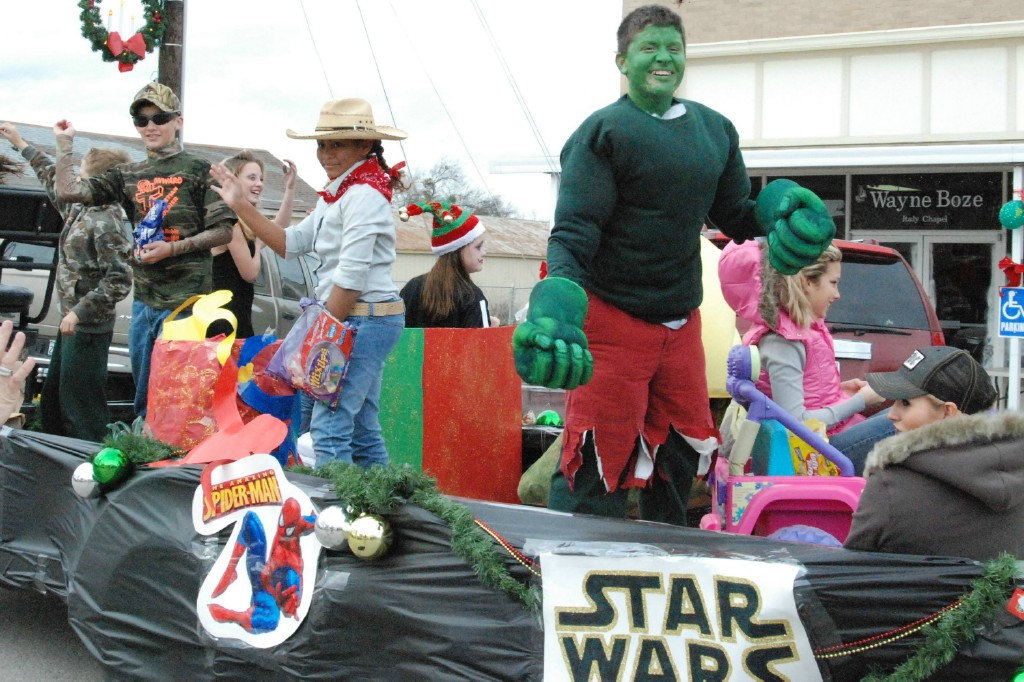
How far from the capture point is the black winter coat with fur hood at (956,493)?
2410mm

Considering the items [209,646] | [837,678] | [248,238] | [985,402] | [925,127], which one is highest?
[925,127]

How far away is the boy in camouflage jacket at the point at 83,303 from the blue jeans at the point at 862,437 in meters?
3.20

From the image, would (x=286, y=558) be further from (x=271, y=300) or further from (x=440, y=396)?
(x=271, y=300)

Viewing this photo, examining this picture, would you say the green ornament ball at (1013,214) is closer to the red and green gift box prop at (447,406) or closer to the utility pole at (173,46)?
the utility pole at (173,46)

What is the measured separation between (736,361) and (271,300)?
6.85 meters

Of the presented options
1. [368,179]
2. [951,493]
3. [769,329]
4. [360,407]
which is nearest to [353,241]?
[368,179]

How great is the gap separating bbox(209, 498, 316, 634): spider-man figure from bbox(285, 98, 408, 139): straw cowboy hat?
1.55 metres

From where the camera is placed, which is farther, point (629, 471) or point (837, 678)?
point (629, 471)

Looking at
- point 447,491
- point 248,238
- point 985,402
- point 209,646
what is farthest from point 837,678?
point 248,238

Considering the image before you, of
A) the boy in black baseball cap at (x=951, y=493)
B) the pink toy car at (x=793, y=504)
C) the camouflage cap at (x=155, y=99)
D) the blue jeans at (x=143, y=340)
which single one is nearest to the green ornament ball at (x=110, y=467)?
the blue jeans at (x=143, y=340)

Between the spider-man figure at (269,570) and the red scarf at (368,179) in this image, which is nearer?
the spider-man figure at (269,570)

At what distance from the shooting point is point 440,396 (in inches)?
180

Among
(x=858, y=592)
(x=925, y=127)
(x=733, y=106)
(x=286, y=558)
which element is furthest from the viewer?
(x=733, y=106)

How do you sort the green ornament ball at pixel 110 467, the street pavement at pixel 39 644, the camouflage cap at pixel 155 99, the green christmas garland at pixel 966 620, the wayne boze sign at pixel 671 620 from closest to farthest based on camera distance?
the green christmas garland at pixel 966 620 → the wayne boze sign at pixel 671 620 → the green ornament ball at pixel 110 467 → the street pavement at pixel 39 644 → the camouflage cap at pixel 155 99
